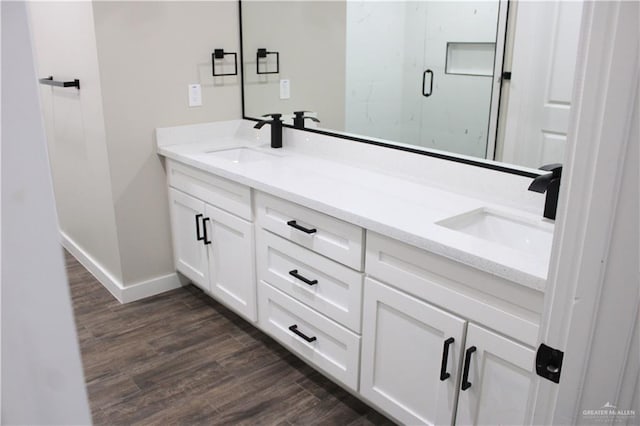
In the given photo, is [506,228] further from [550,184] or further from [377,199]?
[377,199]

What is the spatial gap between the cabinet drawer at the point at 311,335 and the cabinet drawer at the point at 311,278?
4 centimetres

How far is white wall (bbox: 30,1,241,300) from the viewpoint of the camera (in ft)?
8.72

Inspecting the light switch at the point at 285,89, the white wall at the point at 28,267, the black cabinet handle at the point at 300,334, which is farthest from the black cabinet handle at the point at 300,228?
the white wall at the point at 28,267

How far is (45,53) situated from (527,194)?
112 inches

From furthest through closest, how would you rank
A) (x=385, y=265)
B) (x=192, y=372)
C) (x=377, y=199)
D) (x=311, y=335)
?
1. (x=192, y=372)
2. (x=311, y=335)
3. (x=377, y=199)
4. (x=385, y=265)

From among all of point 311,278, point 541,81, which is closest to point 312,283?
point 311,278

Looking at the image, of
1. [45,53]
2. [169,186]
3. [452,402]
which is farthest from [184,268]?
[452,402]

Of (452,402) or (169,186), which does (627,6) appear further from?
(169,186)

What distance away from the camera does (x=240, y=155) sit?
292cm

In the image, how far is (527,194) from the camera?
1847mm

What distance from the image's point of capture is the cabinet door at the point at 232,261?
240 centimetres

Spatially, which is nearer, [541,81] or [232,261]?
[541,81]

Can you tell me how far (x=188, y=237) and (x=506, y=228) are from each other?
1727 mm

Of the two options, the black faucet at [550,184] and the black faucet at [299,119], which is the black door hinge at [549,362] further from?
the black faucet at [299,119]
